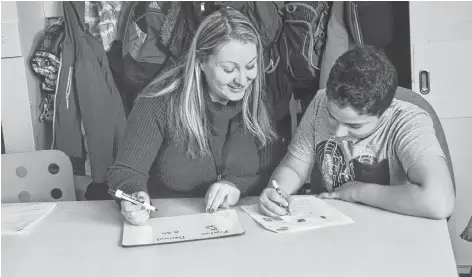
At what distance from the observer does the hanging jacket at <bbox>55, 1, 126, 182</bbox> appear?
117 inches

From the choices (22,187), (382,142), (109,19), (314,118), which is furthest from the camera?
(109,19)

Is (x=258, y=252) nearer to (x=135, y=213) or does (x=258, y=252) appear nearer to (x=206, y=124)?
(x=135, y=213)

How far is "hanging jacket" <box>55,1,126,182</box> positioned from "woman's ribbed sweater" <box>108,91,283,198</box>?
103 cm

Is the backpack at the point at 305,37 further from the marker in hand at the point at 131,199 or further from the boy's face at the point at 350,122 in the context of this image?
the marker in hand at the point at 131,199

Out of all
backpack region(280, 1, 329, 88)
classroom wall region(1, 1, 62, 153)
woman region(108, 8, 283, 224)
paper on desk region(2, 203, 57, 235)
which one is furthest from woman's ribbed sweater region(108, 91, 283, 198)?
classroom wall region(1, 1, 62, 153)

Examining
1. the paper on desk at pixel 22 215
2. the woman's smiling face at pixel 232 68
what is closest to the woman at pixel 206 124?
the woman's smiling face at pixel 232 68

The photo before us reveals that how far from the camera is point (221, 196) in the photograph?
1.65 metres

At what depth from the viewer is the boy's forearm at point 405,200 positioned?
146 centimetres

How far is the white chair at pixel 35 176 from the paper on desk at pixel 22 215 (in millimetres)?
342

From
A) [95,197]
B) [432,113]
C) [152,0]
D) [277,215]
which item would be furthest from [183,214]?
[152,0]

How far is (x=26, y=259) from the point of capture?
138 cm

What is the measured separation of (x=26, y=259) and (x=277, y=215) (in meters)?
0.65

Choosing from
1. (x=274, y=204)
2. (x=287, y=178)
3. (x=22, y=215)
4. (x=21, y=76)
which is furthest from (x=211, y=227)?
(x=21, y=76)

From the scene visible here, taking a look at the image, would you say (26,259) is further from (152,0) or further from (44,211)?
(152,0)
